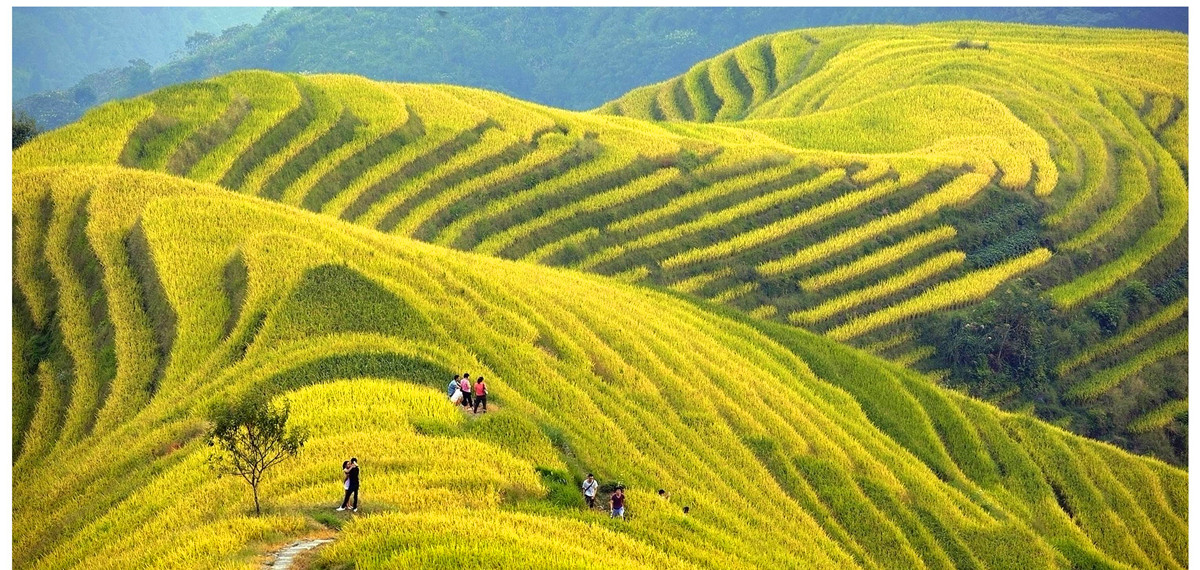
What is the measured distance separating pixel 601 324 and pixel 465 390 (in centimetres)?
1442

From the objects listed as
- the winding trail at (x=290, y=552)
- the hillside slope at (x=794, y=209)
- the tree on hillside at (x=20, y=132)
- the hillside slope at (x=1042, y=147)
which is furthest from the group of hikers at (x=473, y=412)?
the tree on hillside at (x=20, y=132)

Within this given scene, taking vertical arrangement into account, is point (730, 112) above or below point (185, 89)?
above

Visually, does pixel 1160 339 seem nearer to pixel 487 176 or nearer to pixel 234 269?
pixel 487 176

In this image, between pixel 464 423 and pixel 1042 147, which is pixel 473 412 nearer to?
pixel 464 423

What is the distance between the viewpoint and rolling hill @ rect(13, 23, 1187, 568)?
28359 mm

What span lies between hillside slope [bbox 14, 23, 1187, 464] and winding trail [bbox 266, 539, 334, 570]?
132 ft

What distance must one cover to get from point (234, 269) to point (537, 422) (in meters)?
14.0

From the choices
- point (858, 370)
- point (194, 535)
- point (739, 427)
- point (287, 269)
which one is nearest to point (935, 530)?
point (739, 427)

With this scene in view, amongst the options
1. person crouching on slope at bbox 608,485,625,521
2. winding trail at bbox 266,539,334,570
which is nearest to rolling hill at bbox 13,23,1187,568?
person crouching on slope at bbox 608,485,625,521

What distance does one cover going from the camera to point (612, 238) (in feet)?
215

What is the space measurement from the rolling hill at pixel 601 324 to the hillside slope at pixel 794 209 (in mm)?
236

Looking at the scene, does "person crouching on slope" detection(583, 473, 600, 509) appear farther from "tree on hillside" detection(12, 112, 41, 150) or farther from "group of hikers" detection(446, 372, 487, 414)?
"tree on hillside" detection(12, 112, 41, 150)

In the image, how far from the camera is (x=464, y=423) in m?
30.1

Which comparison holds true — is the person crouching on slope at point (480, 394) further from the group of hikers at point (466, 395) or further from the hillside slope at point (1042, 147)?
the hillside slope at point (1042, 147)
